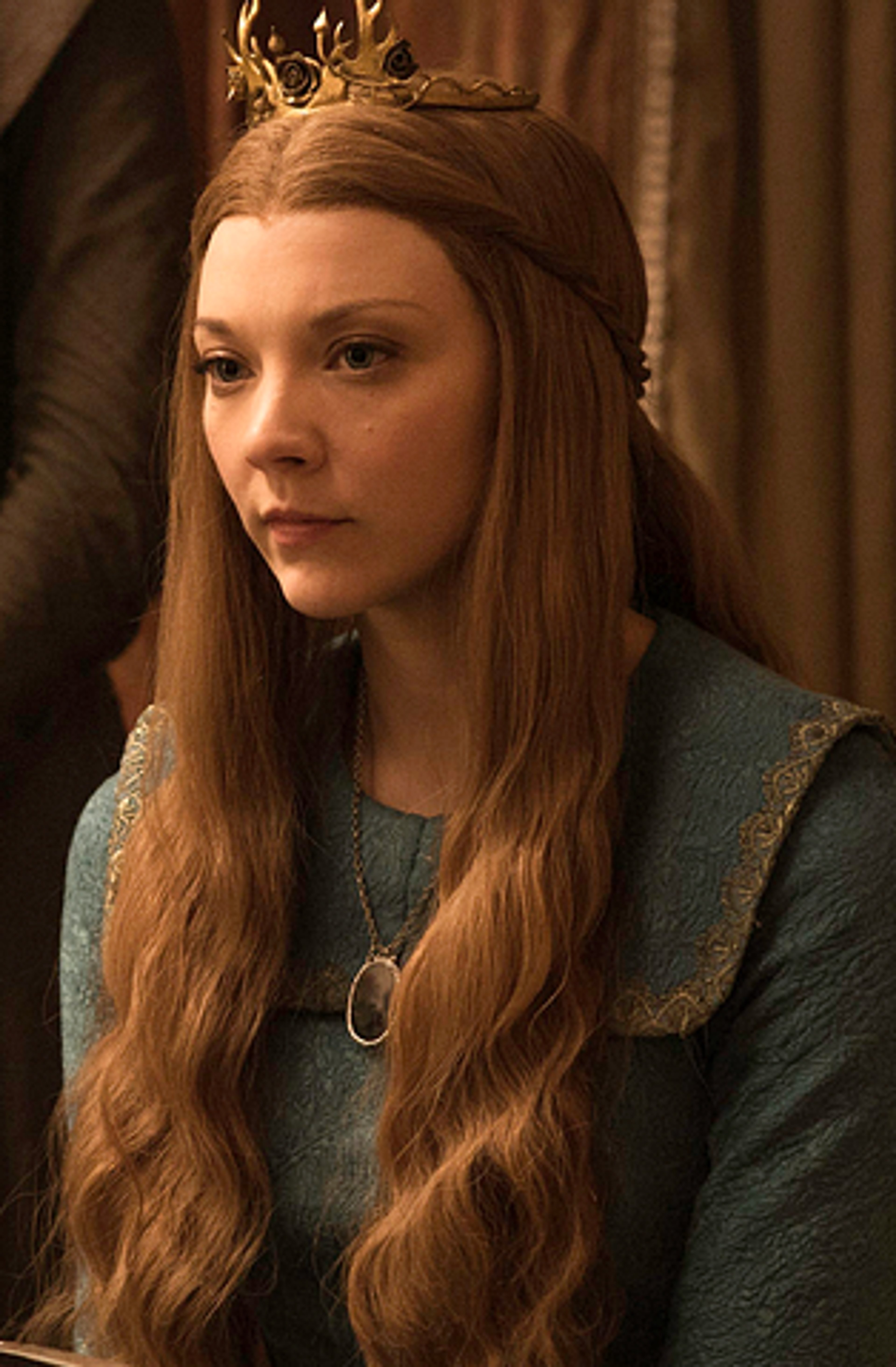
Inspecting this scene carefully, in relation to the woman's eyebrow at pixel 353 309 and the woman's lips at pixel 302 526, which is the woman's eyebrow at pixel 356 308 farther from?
the woman's lips at pixel 302 526

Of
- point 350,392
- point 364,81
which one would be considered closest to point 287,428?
point 350,392

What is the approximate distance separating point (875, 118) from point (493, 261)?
775mm

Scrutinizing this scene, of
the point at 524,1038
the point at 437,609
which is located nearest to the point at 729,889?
the point at 524,1038

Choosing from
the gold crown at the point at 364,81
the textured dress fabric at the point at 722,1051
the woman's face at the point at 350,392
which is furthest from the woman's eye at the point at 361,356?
the textured dress fabric at the point at 722,1051

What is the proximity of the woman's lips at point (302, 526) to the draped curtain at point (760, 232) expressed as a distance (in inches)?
28.7

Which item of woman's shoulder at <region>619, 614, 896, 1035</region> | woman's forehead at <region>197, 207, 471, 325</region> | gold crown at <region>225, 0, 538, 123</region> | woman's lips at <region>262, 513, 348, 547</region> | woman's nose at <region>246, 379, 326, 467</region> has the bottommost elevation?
woman's shoulder at <region>619, 614, 896, 1035</region>

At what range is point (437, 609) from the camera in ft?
5.26

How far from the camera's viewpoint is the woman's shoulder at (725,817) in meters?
1.44

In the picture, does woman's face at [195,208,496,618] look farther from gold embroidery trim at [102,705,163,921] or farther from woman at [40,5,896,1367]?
gold embroidery trim at [102,705,163,921]

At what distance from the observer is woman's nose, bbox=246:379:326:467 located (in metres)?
1.44

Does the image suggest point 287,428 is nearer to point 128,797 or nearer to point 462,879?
point 462,879

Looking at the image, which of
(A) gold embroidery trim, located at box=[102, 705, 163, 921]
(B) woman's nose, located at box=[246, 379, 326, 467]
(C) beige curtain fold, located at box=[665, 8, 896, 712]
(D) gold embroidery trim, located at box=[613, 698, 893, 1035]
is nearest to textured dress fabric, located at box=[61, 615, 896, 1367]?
(D) gold embroidery trim, located at box=[613, 698, 893, 1035]

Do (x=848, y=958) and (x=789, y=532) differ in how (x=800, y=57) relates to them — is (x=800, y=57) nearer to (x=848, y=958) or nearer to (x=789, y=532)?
(x=789, y=532)

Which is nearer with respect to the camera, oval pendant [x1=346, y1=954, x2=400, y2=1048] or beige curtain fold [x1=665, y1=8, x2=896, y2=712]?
oval pendant [x1=346, y1=954, x2=400, y2=1048]
